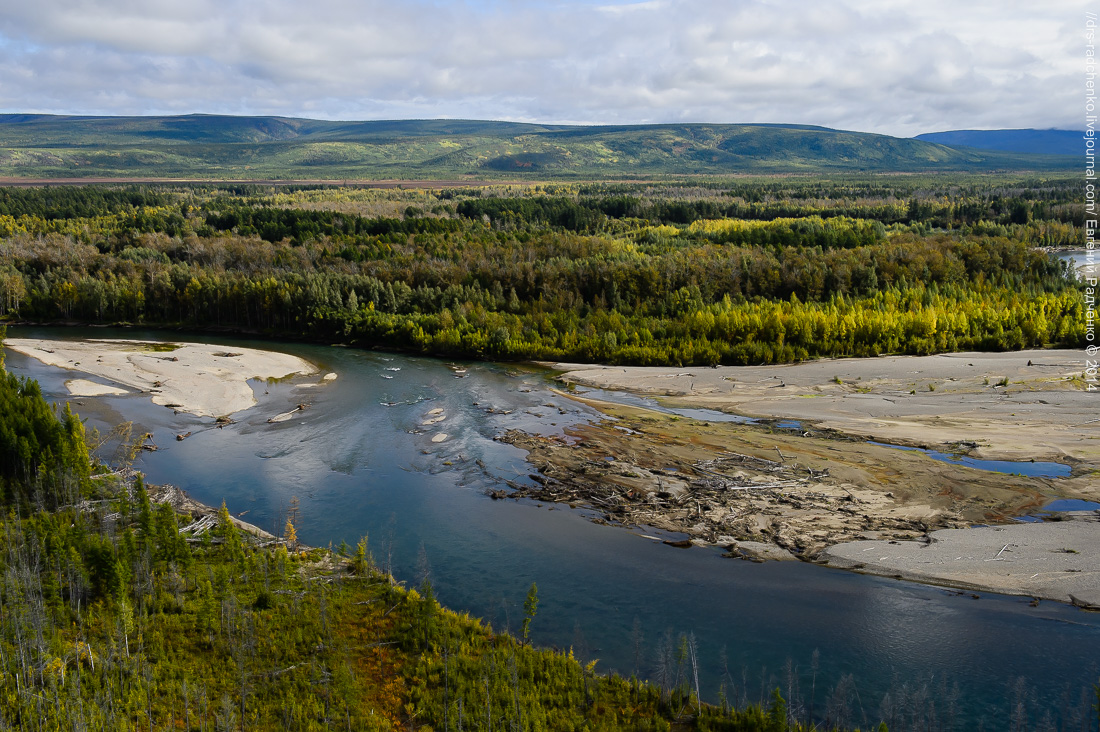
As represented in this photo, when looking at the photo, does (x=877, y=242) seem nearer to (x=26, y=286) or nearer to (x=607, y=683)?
(x=607, y=683)

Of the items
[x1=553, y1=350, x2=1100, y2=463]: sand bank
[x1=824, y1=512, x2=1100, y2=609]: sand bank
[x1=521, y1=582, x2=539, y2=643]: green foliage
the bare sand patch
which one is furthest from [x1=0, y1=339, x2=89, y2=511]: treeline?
[x1=553, y1=350, x2=1100, y2=463]: sand bank

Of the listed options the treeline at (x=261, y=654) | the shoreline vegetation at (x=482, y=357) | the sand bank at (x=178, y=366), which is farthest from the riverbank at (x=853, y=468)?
the sand bank at (x=178, y=366)

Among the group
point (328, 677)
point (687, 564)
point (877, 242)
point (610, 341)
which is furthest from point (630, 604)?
point (877, 242)

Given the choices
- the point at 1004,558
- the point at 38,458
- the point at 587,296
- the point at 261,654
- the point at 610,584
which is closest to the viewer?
the point at 261,654

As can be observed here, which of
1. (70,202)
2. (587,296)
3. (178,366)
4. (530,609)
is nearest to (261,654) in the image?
(530,609)

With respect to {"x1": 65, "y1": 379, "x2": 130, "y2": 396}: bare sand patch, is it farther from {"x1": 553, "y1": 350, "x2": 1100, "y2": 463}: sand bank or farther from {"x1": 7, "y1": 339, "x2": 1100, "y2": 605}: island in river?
{"x1": 553, "y1": 350, "x2": 1100, "y2": 463}: sand bank

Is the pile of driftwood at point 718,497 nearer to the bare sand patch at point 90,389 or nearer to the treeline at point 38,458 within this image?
the treeline at point 38,458

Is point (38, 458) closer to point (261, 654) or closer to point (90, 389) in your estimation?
point (261, 654)
